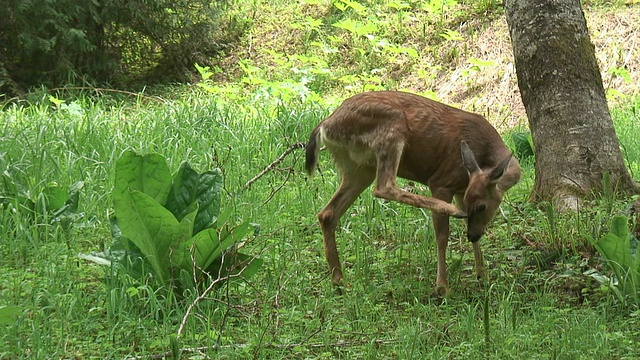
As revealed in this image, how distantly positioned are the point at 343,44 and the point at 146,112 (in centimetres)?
639

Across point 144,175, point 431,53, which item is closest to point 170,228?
point 144,175

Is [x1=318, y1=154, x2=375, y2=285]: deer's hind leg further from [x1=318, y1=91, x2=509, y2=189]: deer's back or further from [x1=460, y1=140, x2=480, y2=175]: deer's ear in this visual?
[x1=460, y1=140, x2=480, y2=175]: deer's ear

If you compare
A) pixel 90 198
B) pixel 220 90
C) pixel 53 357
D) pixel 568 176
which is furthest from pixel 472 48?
pixel 53 357

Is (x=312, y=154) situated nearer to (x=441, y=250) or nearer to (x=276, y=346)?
(x=441, y=250)

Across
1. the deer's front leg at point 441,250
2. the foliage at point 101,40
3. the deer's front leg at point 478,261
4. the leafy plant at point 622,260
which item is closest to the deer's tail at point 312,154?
the deer's front leg at point 441,250

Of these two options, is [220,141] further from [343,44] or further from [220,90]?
[343,44]

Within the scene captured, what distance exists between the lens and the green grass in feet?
13.3

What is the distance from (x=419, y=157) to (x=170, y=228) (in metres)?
1.95

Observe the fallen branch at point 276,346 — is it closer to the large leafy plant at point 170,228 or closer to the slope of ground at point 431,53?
the large leafy plant at point 170,228

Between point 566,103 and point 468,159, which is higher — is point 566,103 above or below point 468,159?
above

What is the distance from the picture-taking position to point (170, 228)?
4488 millimetres

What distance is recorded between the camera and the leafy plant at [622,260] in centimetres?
455

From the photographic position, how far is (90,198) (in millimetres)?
6367

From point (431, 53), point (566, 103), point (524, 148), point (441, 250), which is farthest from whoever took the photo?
point (431, 53)
